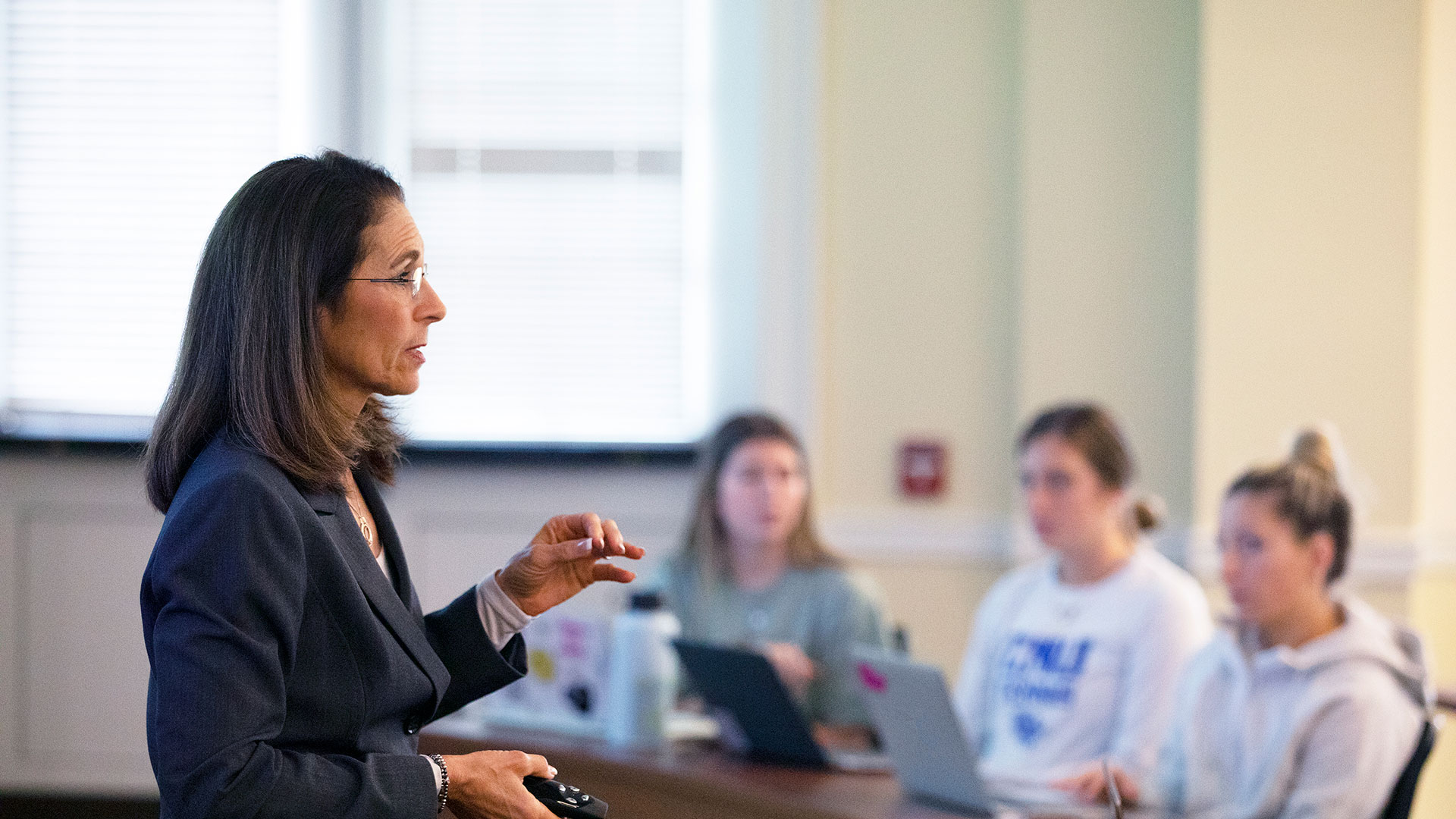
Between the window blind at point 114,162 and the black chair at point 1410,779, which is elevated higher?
the window blind at point 114,162

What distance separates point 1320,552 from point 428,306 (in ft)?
5.19

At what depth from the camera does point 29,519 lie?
366 centimetres

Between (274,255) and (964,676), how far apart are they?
1.92 meters

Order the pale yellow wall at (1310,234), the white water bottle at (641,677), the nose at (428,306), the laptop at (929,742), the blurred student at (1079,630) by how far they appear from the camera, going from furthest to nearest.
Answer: the pale yellow wall at (1310,234)
the blurred student at (1079,630)
the white water bottle at (641,677)
the laptop at (929,742)
the nose at (428,306)

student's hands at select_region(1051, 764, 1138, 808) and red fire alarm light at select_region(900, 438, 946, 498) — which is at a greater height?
red fire alarm light at select_region(900, 438, 946, 498)

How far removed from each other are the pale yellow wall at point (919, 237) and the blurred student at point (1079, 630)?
0.81 metres

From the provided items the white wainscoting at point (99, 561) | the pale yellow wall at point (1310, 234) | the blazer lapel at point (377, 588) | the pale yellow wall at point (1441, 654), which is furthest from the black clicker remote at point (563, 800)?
the pale yellow wall at point (1441, 654)

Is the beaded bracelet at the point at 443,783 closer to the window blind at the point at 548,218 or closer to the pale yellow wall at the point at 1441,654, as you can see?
the window blind at the point at 548,218

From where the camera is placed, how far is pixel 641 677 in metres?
2.32

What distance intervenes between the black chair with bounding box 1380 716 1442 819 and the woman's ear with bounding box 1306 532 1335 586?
298 mm

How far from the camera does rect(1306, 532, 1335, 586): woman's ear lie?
216 cm

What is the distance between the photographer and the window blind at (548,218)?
3705mm

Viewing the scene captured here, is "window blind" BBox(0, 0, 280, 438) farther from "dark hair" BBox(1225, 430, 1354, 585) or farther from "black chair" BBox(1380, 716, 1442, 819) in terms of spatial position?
"black chair" BBox(1380, 716, 1442, 819)

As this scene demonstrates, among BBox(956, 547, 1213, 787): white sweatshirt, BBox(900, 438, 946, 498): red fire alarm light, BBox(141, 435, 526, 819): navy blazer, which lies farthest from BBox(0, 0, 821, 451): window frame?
BBox(141, 435, 526, 819): navy blazer
